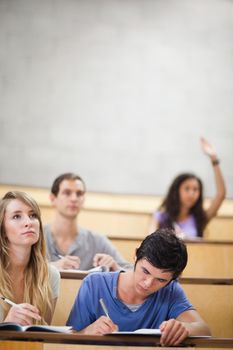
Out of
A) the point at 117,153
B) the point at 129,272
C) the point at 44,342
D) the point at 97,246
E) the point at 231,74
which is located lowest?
the point at 44,342

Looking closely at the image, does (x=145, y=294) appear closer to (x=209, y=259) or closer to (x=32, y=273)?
(x=32, y=273)

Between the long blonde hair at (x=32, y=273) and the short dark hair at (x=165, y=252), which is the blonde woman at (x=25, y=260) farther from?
the short dark hair at (x=165, y=252)

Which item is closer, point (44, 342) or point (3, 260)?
point (44, 342)

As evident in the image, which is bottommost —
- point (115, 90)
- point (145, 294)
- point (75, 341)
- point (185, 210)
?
point (75, 341)

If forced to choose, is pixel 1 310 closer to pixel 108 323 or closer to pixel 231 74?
pixel 108 323

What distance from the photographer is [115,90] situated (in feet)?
10.8

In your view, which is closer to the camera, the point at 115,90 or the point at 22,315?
the point at 22,315

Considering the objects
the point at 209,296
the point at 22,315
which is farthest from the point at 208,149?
the point at 22,315

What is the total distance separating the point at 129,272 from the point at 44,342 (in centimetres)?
44

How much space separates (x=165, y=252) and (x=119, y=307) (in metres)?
0.18

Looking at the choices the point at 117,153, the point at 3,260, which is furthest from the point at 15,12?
the point at 3,260

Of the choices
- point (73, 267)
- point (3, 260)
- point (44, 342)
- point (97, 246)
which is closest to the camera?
point (44, 342)

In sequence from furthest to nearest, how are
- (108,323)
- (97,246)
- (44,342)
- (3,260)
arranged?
1. (97,246)
2. (3,260)
3. (108,323)
4. (44,342)

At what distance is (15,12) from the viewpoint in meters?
3.27
